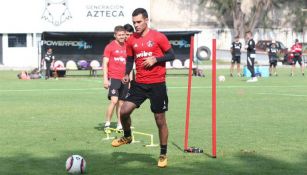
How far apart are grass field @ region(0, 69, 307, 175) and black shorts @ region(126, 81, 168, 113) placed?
863 mm

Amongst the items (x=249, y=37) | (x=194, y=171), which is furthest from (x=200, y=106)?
(x=249, y=37)

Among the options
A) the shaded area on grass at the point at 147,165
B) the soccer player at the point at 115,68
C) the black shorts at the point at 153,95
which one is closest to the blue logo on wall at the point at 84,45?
the soccer player at the point at 115,68

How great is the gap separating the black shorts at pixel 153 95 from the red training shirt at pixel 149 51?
0.26ft

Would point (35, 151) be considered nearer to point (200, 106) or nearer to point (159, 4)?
point (200, 106)

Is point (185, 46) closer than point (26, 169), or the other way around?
point (26, 169)

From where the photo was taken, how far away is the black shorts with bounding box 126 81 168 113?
11.3 metres

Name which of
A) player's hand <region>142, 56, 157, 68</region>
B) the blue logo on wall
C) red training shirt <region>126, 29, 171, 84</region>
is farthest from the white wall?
player's hand <region>142, 56, 157, 68</region>

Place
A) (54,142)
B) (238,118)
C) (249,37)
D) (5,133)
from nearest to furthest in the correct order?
(54,142), (5,133), (238,118), (249,37)

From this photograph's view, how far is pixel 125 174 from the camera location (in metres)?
10.5

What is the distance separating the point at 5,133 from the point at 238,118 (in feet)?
19.0

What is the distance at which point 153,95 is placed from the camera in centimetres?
1134

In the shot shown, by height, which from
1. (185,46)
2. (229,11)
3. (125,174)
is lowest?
(125,174)

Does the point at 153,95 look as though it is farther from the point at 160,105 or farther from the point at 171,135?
the point at 171,135

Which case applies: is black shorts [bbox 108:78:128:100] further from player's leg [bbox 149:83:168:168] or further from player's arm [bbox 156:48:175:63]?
player's arm [bbox 156:48:175:63]
